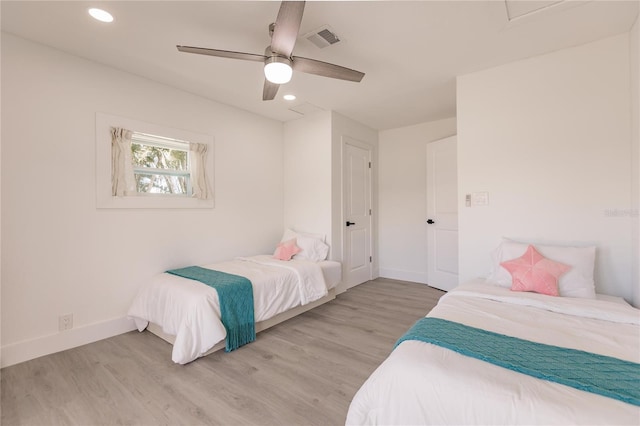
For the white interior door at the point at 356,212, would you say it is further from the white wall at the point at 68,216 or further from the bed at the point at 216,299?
the white wall at the point at 68,216

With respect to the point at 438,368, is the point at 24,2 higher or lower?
higher

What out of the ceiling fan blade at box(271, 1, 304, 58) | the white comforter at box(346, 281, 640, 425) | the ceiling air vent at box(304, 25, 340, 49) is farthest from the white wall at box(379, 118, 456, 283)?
the ceiling fan blade at box(271, 1, 304, 58)

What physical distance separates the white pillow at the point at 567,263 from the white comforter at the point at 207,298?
1.85m

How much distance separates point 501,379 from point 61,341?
128 inches

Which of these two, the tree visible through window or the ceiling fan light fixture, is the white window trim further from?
the ceiling fan light fixture

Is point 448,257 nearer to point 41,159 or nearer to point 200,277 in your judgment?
point 200,277

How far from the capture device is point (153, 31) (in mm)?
2223

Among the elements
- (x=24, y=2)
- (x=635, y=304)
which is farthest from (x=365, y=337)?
(x=24, y=2)

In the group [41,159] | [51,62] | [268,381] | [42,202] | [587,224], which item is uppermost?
[51,62]

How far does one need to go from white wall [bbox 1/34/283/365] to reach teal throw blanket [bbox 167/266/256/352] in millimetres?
707

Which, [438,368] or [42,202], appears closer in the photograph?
[438,368]

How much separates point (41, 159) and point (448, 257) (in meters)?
4.67

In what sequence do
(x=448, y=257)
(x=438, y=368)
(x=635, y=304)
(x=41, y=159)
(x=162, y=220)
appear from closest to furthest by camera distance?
(x=438, y=368), (x=635, y=304), (x=41, y=159), (x=162, y=220), (x=448, y=257)

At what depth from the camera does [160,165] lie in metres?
3.20
